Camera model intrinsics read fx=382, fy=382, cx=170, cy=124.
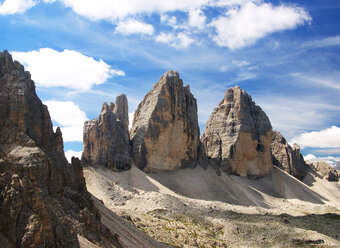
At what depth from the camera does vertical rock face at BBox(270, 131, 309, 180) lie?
113m

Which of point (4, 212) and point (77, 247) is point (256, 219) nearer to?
point (77, 247)

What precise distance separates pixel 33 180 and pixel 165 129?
205 feet

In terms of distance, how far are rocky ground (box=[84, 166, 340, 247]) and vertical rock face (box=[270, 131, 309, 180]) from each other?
8068 mm

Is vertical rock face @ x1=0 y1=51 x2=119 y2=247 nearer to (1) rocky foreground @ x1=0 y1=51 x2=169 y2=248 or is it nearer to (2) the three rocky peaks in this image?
(1) rocky foreground @ x1=0 y1=51 x2=169 y2=248

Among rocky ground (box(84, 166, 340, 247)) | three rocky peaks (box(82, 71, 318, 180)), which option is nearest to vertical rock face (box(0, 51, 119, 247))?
rocky ground (box(84, 166, 340, 247))

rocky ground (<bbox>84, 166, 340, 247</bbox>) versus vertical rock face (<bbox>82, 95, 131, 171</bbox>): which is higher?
vertical rock face (<bbox>82, 95, 131, 171</bbox>)

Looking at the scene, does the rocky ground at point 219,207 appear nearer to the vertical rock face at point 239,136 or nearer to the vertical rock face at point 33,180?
the vertical rock face at point 239,136

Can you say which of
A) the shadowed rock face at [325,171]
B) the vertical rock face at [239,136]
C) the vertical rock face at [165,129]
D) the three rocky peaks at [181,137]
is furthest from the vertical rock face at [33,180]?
the shadowed rock face at [325,171]

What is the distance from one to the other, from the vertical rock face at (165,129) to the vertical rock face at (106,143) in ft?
12.7

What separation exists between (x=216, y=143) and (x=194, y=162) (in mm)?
14633

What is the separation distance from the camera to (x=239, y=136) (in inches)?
3917

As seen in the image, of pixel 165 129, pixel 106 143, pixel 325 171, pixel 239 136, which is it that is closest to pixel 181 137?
pixel 165 129

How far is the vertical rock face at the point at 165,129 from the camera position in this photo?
82450mm

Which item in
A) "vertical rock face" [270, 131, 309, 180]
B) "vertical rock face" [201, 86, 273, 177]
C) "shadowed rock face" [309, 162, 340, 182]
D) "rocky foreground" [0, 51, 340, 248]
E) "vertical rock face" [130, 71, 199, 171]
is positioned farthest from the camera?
"shadowed rock face" [309, 162, 340, 182]
